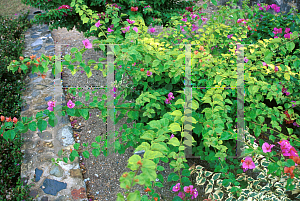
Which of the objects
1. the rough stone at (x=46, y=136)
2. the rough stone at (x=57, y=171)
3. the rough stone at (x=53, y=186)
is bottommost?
the rough stone at (x=53, y=186)

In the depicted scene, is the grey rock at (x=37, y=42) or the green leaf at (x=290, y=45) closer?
the green leaf at (x=290, y=45)

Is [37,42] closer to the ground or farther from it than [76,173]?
farther from it

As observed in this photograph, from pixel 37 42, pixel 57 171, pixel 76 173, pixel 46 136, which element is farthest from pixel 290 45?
pixel 37 42

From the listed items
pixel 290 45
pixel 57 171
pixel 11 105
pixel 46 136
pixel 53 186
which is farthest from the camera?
pixel 11 105

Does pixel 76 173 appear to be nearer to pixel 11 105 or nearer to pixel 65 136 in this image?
pixel 65 136

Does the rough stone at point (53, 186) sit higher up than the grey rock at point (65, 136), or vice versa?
the grey rock at point (65, 136)

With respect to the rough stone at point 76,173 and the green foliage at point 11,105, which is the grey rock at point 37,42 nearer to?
the green foliage at point 11,105

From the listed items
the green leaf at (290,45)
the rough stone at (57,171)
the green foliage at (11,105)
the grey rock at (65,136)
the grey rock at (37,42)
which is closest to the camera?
the green leaf at (290,45)

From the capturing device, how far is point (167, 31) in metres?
2.48

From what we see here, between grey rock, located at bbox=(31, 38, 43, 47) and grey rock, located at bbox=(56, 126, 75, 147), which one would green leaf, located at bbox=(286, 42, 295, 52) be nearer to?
grey rock, located at bbox=(56, 126, 75, 147)

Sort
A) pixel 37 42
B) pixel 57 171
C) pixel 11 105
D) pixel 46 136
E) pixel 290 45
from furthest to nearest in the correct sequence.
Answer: pixel 37 42, pixel 11 105, pixel 46 136, pixel 57 171, pixel 290 45

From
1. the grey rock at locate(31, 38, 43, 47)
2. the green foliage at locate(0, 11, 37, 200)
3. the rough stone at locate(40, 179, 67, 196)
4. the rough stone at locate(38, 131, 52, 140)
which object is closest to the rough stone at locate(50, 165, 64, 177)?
the rough stone at locate(40, 179, 67, 196)

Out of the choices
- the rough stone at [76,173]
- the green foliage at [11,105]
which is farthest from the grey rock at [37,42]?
the rough stone at [76,173]

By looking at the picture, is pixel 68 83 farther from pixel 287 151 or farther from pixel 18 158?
pixel 287 151
